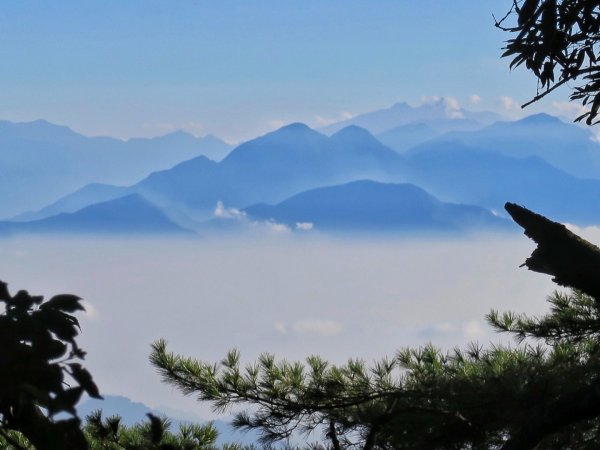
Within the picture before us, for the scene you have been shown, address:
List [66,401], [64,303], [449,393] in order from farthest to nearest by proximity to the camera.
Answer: [449,393], [64,303], [66,401]

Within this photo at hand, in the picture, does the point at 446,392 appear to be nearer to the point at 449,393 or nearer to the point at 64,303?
the point at 449,393

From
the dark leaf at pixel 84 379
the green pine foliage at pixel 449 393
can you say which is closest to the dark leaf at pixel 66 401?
the dark leaf at pixel 84 379

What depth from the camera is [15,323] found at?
0.78m

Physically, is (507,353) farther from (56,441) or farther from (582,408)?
(56,441)

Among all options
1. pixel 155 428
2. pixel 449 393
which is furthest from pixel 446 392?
pixel 155 428

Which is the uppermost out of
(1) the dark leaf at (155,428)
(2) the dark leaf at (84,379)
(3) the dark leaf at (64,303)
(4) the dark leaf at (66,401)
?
(3) the dark leaf at (64,303)

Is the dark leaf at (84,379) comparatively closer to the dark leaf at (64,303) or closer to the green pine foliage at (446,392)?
the dark leaf at (64,303)

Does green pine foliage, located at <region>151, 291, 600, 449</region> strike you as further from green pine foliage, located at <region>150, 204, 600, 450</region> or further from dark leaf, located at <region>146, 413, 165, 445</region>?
dark leaf, located at <region>146, 413, 165, 445</region>

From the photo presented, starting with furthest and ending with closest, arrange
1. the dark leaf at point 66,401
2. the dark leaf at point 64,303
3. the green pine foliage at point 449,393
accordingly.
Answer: the green pine foliage at point 449,393 → the dark leaf at point 64,303 → the dark leaf at point 66,401

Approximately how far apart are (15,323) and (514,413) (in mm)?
1349

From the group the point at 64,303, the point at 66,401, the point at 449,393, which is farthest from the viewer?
the point at 449,393

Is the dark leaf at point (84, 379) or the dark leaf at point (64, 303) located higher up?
the dark leaf at point (64, 303)

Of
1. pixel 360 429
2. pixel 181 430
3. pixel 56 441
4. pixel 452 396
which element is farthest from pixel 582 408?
pixel 181 430

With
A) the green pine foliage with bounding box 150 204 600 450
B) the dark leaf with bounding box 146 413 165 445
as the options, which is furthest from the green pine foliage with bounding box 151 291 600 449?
the dark leaf with bounding box 146 413 165 445
